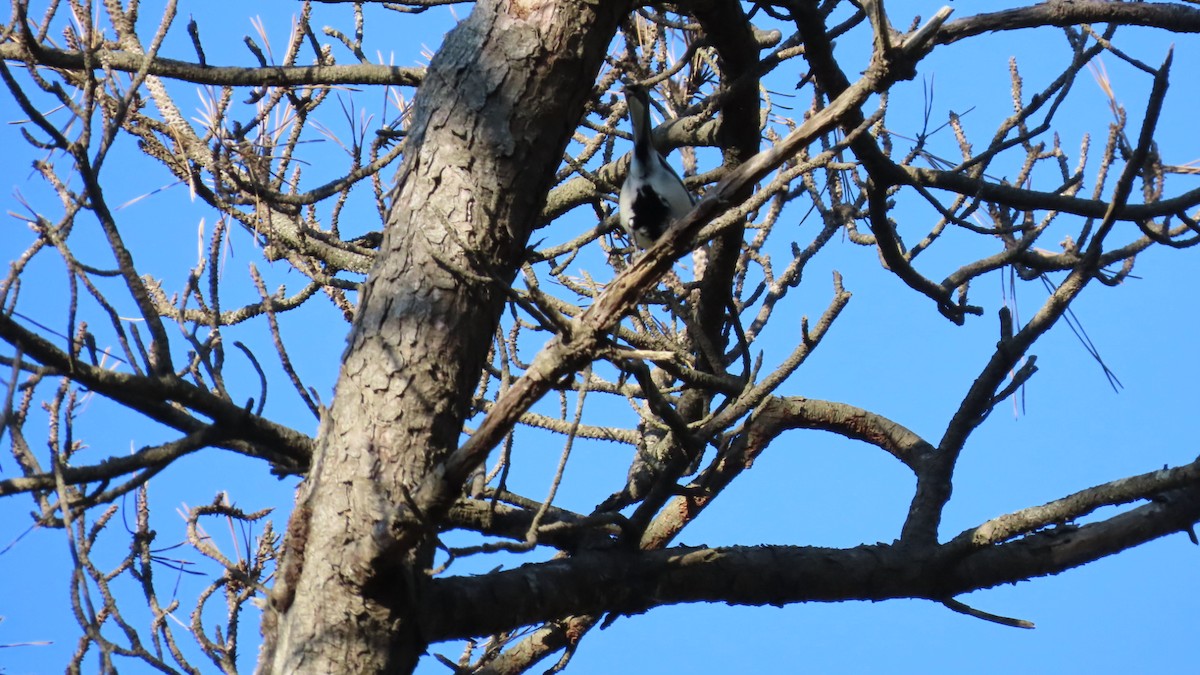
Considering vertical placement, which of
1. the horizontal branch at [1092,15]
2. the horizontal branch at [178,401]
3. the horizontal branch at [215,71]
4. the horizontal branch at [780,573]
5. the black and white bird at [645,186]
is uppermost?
the horizontal branch at [215,71]

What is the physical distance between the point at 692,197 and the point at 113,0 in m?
1.64

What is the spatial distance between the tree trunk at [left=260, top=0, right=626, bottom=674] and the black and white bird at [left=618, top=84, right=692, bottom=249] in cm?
69

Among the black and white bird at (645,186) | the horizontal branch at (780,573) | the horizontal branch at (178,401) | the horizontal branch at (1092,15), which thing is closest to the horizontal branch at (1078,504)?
the horizontal branch at (780,573)

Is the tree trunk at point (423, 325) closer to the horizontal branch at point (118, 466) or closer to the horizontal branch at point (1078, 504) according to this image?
the horizontal branch at point (118, 466)

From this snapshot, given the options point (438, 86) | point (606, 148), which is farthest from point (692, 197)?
point (438, 86)

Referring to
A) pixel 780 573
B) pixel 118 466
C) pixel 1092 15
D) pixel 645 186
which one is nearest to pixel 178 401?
pixel 118 466

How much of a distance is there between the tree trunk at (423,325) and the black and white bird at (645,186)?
2.28 ft

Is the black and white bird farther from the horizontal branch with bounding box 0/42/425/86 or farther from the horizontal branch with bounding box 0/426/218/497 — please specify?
the horizontal branch with bounding box 0/426/218/497

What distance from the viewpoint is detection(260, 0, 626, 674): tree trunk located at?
5.68ft

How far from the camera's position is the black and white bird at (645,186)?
2.84 metres

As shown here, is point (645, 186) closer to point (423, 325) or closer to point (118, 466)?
point (423, 325)

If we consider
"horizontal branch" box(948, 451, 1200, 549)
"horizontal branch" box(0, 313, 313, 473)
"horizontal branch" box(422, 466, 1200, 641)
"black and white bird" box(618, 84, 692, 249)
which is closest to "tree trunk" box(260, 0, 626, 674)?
"horizontal branch" box(0, 313, 313, 473)

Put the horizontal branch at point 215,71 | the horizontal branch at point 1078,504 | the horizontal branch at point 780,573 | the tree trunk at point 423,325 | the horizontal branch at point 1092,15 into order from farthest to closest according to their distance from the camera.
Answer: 1. the horizontal branch at point 215,71
2. the horizontal branch at point 1092,15
3. the horizontal branch at point 1078,504
4. the horizontal branch at point 780,573
5. the tree trunk at point 423,325

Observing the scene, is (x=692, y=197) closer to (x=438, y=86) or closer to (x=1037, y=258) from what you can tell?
(x=1037, y=258)
